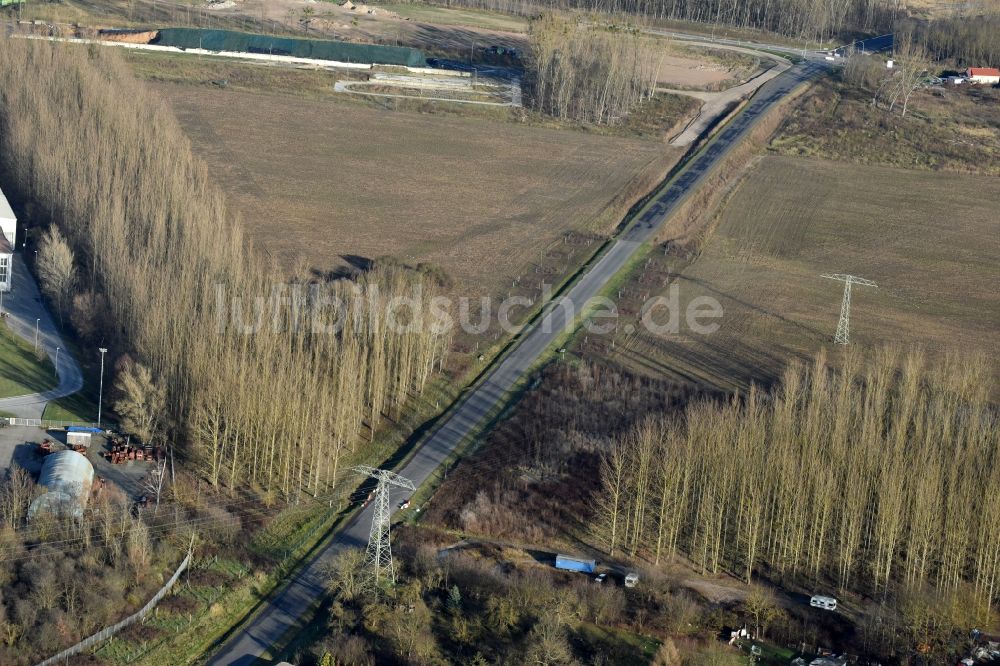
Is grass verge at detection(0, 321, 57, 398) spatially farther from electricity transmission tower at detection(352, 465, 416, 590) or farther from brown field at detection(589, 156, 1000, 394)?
brown field at detection(589, 156, 1000, 394)

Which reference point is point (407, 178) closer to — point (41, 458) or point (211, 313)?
point (211, 313)

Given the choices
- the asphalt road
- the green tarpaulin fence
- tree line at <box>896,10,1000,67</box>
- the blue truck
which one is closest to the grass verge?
the asphalt road

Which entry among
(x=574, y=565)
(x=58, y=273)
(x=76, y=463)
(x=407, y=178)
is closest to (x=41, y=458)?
(x=76, y=463)

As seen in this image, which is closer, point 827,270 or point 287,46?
point 827,270

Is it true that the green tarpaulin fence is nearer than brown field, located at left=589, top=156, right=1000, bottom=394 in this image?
No

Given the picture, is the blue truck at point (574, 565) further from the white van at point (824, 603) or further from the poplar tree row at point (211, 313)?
the poplar tree row at point (211, 313)

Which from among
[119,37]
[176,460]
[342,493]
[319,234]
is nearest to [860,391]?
[342,493]

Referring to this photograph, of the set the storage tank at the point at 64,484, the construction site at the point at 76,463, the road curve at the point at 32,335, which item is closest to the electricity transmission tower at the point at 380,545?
the construction site at the point at 76,463
